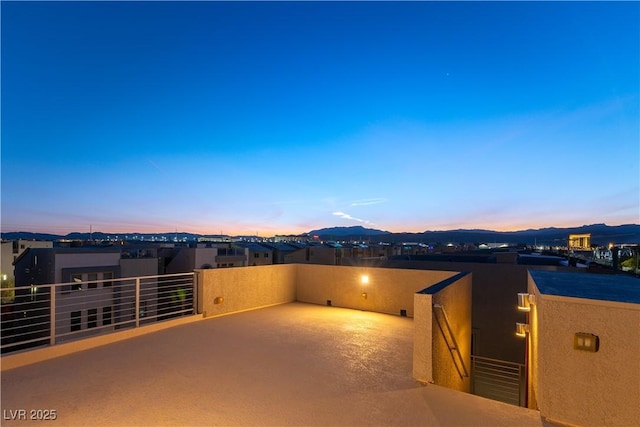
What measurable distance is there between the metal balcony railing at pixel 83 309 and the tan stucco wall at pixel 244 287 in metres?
0.34

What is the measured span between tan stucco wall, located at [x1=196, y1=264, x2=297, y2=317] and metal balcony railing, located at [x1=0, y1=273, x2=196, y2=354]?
34 cm

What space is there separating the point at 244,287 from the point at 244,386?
12.7ft

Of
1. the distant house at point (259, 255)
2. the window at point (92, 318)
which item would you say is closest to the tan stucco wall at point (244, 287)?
the window at point (92, 318)

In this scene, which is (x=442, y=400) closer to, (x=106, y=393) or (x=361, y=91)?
(x=106, y=393)

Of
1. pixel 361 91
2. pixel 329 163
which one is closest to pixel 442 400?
pixel 361 91

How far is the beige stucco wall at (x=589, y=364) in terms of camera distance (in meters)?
2.42

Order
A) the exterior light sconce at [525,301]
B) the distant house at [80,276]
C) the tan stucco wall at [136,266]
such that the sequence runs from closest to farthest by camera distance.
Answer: the exterior light sconce at [525,301] < the distant house at [80,276] < the tan stucco wall at [136,266]

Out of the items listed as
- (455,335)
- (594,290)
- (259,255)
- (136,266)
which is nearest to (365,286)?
(455,335)

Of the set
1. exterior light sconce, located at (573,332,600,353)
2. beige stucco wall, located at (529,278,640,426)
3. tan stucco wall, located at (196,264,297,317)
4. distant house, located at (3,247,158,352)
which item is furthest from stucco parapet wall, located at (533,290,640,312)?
distant house, located at (3,247,158,352)

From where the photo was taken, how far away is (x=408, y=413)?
287cm

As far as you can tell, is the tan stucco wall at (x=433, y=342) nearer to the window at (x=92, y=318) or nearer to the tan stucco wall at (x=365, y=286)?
the tan stucco wall at (x=365, y=286)

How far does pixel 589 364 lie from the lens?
2.57 metres

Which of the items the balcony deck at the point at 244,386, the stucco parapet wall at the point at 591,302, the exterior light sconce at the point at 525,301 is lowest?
the balcony deck at the point at 244,386

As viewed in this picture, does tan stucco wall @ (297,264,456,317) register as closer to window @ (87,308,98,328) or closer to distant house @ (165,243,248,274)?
window @ (87,308,98,328)
